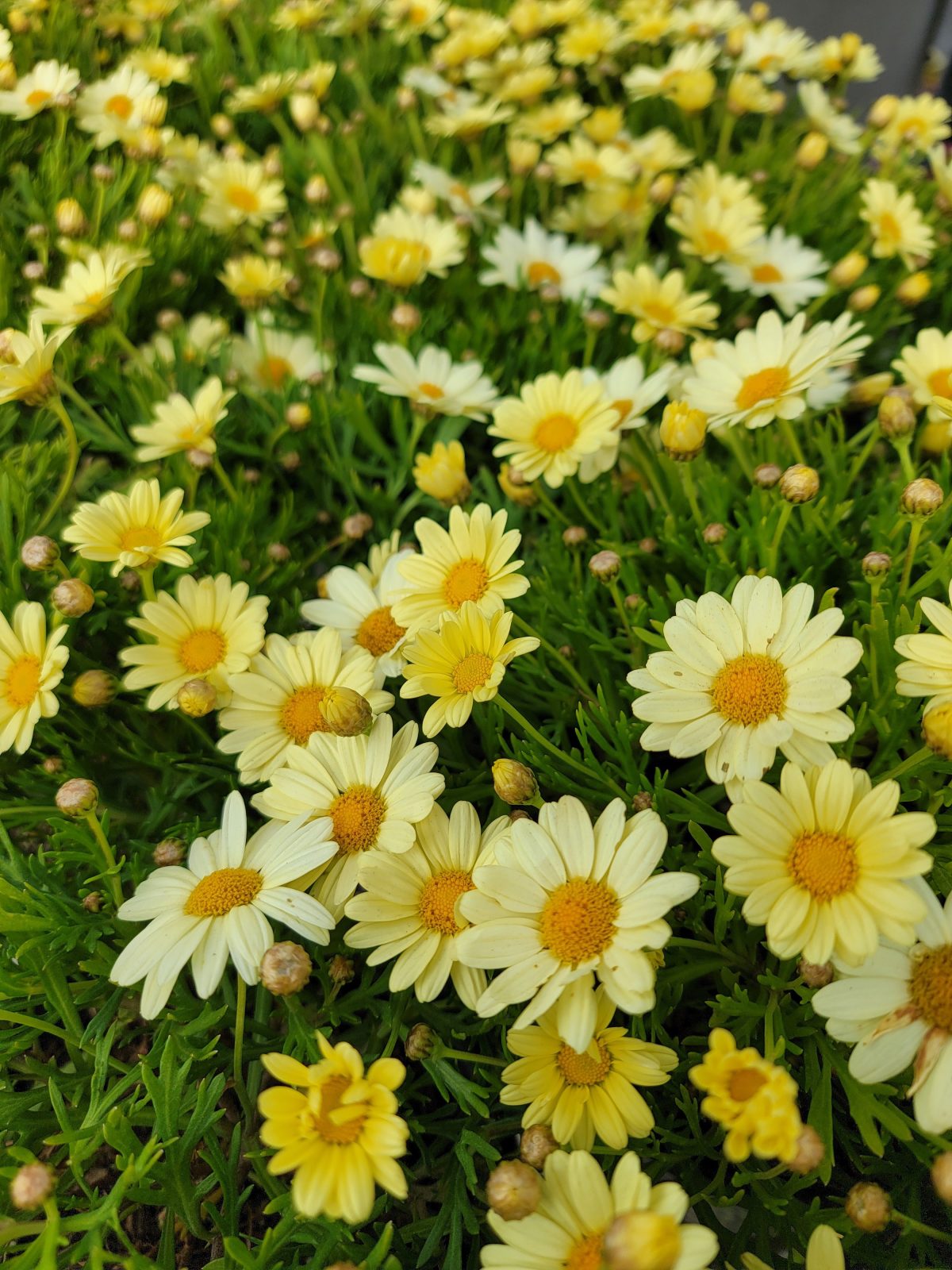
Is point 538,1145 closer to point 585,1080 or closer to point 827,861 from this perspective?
point 585,1080

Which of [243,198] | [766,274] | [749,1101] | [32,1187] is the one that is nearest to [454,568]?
[749,1101]

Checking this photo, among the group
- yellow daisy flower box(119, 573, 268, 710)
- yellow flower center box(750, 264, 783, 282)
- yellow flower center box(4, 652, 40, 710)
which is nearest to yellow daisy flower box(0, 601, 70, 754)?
yellow flower center box(4, 652, 40, 710)

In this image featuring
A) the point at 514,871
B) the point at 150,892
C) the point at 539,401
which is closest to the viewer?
the point at 514,871

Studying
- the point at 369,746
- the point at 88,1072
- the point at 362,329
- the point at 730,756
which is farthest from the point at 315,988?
the point at 362,329

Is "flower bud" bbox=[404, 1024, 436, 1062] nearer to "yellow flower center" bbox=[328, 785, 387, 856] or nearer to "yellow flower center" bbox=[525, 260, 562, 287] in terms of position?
"yellow flower center" bbox=[328, 785, 387, 856]

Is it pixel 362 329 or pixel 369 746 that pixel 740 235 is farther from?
pixel 369 746
